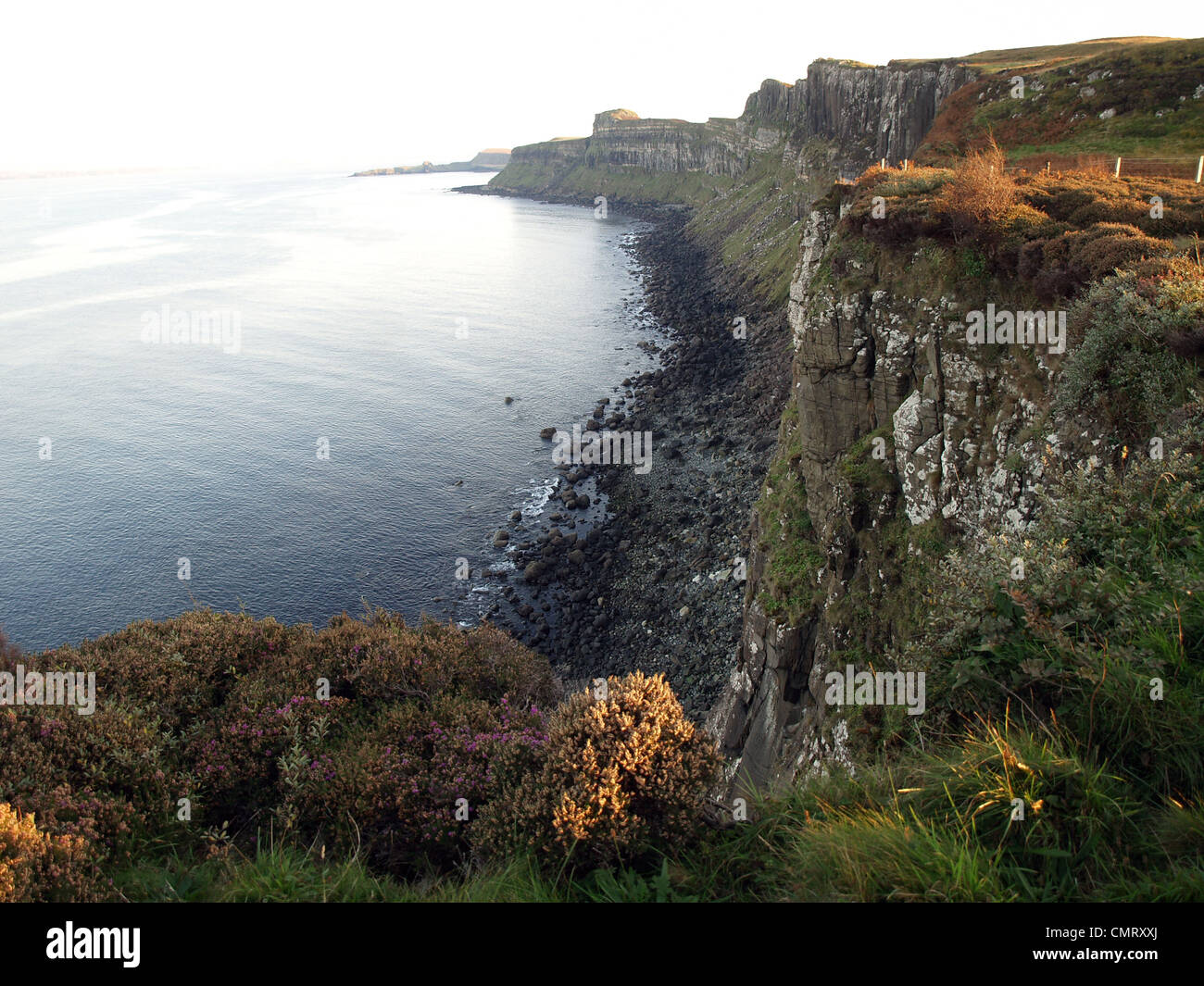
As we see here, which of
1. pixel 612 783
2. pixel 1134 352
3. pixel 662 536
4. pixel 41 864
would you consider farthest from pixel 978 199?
pixel 662 536

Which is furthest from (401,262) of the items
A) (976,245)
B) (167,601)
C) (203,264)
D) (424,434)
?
(976,245)

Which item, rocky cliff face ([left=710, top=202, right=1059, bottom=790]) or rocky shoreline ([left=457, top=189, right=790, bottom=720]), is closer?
rocky cliff face ([left=710, top=202, right=1059, bottom=790])

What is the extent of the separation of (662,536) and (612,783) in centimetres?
3382

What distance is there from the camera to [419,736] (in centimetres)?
1345

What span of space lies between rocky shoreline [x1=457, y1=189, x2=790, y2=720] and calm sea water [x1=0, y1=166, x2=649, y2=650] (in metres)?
3.66

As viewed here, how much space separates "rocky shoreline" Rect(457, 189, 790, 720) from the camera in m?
34.6

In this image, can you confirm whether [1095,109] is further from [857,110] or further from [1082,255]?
[857,110]

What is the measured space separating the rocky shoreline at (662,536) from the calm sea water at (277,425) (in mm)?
3664

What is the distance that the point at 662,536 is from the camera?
43062 millimetres

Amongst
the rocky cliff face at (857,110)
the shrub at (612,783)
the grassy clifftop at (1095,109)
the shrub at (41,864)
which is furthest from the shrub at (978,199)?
the rocky cliff face at (857,110)

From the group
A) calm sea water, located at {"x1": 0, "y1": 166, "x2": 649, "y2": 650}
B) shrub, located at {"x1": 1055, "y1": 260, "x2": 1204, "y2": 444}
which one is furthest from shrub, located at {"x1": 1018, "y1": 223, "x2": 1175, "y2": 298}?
calm sea water, located at {"x1": 0, "y1": 166, "x2": 649, "y2": 650}

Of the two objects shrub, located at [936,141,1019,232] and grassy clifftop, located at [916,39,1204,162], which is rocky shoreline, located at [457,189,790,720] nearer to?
shrub, located at [936,141,1019,232]

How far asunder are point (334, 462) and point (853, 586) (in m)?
44.9

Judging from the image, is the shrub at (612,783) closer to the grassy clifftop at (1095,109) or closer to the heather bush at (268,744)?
the heather bush at (268,744)
